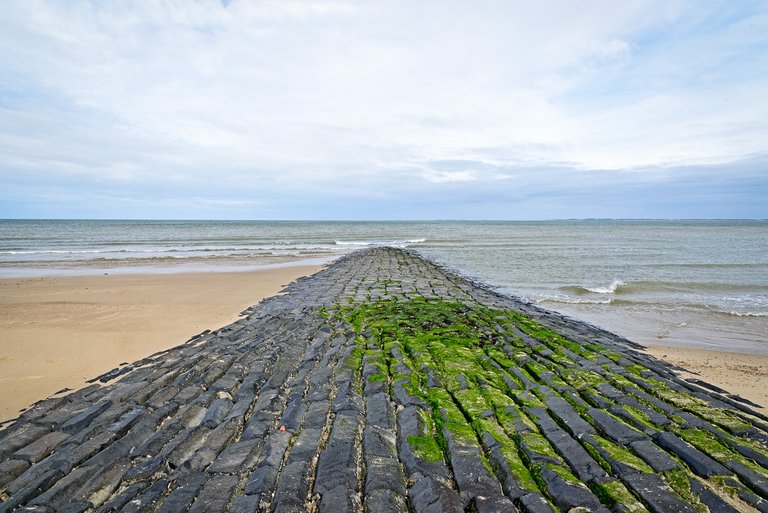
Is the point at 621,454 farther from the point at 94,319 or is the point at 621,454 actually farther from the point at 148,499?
the point at 94,319

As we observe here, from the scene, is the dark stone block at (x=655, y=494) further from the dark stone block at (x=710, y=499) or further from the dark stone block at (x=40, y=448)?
the dark stone block at (x=40, y=448)

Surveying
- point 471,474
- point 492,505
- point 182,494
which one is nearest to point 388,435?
point 471,474

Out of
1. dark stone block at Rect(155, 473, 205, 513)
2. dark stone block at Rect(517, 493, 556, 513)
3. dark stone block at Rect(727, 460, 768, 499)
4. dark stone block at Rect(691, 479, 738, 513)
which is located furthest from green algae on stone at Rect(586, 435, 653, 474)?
dark stone block at Rect(155, 473, 205, 513)

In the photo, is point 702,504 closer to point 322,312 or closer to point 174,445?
point 174,445

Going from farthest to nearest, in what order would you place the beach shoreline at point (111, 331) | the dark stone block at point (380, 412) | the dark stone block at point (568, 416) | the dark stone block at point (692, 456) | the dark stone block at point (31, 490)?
the beach shoreline at point (111, 331) → the dark stone block at point (380, 412) → the dark stone block at point (568, 416) → the dark stone block at point (692, 456) → the dark stone block at point (31, 490)

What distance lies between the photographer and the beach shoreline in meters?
7.15

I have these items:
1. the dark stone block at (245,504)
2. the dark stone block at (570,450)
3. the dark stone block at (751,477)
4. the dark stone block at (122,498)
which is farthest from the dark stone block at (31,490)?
the dark stone block at (751,477)

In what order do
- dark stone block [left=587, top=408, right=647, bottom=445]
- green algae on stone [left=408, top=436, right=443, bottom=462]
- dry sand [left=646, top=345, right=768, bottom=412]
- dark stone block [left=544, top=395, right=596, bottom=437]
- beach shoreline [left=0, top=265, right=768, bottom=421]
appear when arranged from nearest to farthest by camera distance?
green algae on stone [left=408, top=436, right=443, bottom=462]
dark stone block [left=587, top=408, right=647, bottom=445]
dark stone block [left=544, top=395, right=596, bottom=437]
dry sand [left=646, top=345, right=768, bottom=412]
beach shoreline [left=0, top=265, right=768, bottom=421]

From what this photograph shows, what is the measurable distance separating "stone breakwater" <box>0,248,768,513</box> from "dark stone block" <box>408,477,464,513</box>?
2 centimetres

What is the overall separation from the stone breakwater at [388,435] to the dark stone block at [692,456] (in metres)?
0.02

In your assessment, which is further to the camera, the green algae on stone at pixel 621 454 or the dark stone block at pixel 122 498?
the green algae on stone at pixel 621 454

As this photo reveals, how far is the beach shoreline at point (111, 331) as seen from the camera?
7.15 meters

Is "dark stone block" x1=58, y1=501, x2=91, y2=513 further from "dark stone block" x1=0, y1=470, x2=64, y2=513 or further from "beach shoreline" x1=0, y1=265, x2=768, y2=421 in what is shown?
"beach shoreline" x1=0, y1=265, x2=768, y2=421

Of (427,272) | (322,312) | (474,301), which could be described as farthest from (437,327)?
(427,272)
